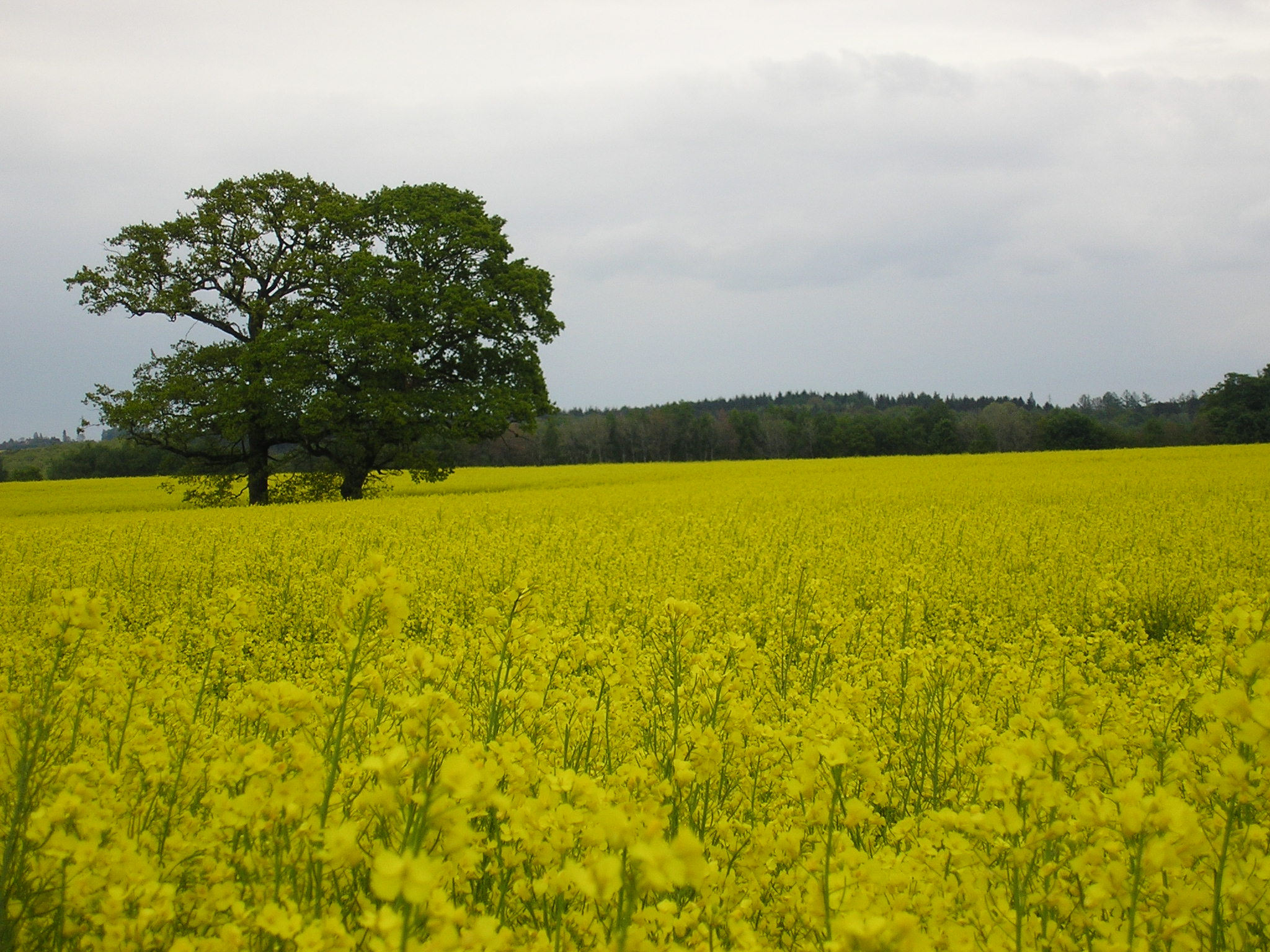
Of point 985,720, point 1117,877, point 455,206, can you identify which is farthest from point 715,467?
point 1117,877

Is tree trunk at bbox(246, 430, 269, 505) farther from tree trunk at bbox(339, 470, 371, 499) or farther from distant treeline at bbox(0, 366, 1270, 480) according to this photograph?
distant treeline at bbox(0, 366, 1270, 480)

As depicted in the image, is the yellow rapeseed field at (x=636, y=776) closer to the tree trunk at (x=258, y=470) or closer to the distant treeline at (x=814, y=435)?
the tree trunk at (x=258, y=470)

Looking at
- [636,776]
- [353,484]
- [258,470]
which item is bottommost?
[636,776]

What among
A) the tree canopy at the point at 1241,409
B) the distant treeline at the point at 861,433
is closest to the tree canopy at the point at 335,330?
the distant treeline at the point at 861,433

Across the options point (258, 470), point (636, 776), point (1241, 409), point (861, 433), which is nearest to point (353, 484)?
point (258, 470)

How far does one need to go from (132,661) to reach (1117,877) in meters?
4.64

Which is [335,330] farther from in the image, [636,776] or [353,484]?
[636,776]

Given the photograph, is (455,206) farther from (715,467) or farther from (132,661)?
(132,661)

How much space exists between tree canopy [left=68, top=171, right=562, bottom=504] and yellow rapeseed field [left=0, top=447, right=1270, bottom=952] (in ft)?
48.6

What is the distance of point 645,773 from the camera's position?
222 cm

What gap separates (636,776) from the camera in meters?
2.08

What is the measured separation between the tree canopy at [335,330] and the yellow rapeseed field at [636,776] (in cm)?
1480

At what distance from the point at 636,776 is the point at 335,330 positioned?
20.8m

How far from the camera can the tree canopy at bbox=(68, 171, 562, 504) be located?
20703 mm
